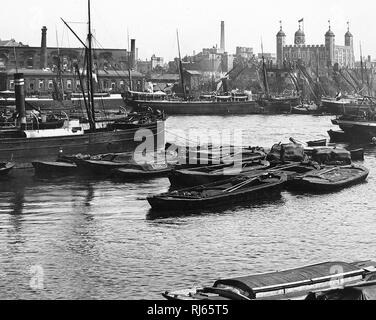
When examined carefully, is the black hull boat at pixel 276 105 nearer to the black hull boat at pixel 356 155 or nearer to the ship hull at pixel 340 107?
the ship hull at pixel 340 107

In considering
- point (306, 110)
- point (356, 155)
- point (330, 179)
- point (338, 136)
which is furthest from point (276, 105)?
point (330, 179)

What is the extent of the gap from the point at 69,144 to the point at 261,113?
2945 inches

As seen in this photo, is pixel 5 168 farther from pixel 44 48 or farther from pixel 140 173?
pixel 44 48

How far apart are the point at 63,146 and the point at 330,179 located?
69.8 ft

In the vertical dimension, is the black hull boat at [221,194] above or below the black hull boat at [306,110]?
below

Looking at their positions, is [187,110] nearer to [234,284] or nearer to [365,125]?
[365,125]

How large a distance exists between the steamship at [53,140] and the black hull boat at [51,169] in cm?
301

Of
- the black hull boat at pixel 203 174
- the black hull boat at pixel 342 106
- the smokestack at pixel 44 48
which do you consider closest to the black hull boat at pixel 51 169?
the black hull boat at pixel 203 174

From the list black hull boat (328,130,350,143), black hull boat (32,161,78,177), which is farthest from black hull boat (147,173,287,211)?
black hull boat (328,130,350,143)

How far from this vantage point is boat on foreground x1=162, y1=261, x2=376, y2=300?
52.6 ft

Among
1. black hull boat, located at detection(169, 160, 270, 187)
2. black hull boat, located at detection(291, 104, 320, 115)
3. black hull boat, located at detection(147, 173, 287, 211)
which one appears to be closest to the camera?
black hull boat, located at detection(147, 173, 287, 211)

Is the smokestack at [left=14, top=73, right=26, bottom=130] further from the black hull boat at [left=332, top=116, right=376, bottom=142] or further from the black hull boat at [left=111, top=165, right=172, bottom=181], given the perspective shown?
the black hull boat at [left=332, top=116, right=376, bottom=142]

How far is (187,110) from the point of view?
120 m

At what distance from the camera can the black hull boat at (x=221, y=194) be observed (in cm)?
3375
